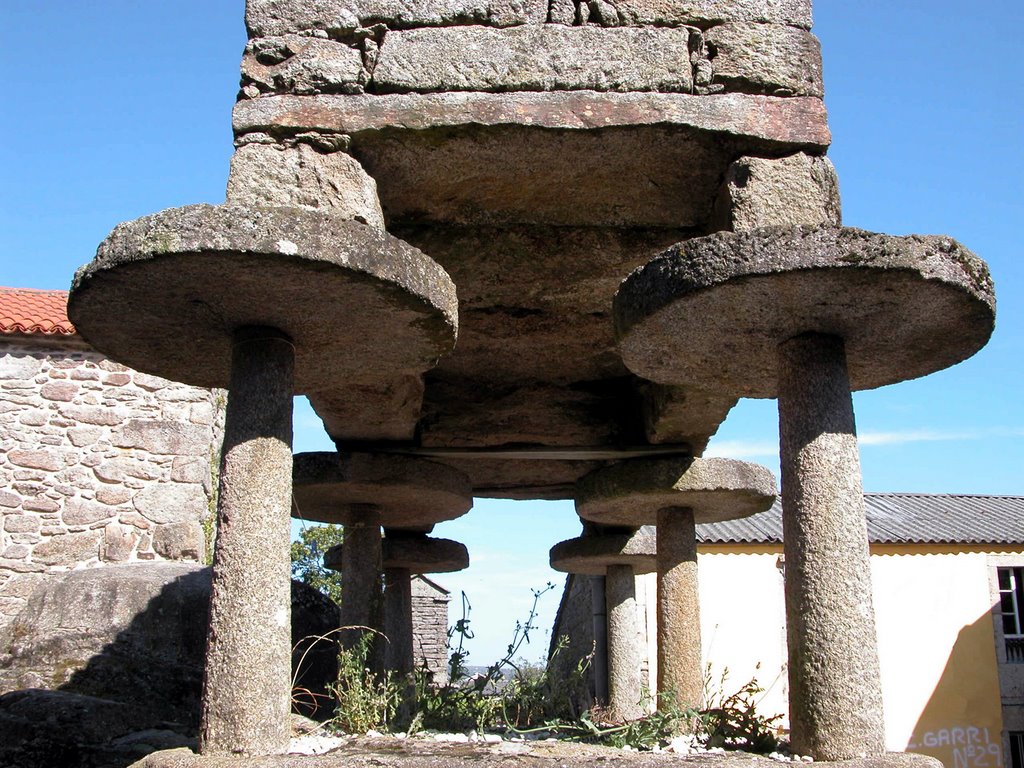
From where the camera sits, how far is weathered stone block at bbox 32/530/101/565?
32.1 ft

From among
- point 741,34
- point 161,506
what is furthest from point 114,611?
point 741,34

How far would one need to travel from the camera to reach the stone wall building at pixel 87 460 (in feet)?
32.3

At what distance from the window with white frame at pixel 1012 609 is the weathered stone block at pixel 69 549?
14.9 m

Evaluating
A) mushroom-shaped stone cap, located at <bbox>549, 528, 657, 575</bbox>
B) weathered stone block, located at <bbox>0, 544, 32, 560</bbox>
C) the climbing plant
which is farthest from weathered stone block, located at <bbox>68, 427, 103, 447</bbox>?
the climbing plant

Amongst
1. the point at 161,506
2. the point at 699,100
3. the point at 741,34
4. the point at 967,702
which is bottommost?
the point at 967,702

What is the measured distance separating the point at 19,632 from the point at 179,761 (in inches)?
224

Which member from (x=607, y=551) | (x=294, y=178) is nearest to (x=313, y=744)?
(x=294, y=178)

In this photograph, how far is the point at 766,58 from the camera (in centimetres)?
444

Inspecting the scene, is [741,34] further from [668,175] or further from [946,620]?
[946,620]

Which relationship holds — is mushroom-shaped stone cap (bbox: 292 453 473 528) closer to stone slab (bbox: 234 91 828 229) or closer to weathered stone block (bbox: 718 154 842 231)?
stone slab (bbox: 234 91 828 229)

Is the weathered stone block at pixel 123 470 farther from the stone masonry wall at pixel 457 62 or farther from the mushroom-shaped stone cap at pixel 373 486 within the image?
the stone masonry wall at pixel 457 62

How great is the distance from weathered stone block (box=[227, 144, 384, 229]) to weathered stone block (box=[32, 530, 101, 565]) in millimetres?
6771

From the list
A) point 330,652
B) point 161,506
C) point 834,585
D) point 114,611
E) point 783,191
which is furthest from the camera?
point 161,506

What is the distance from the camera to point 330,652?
762 cm
